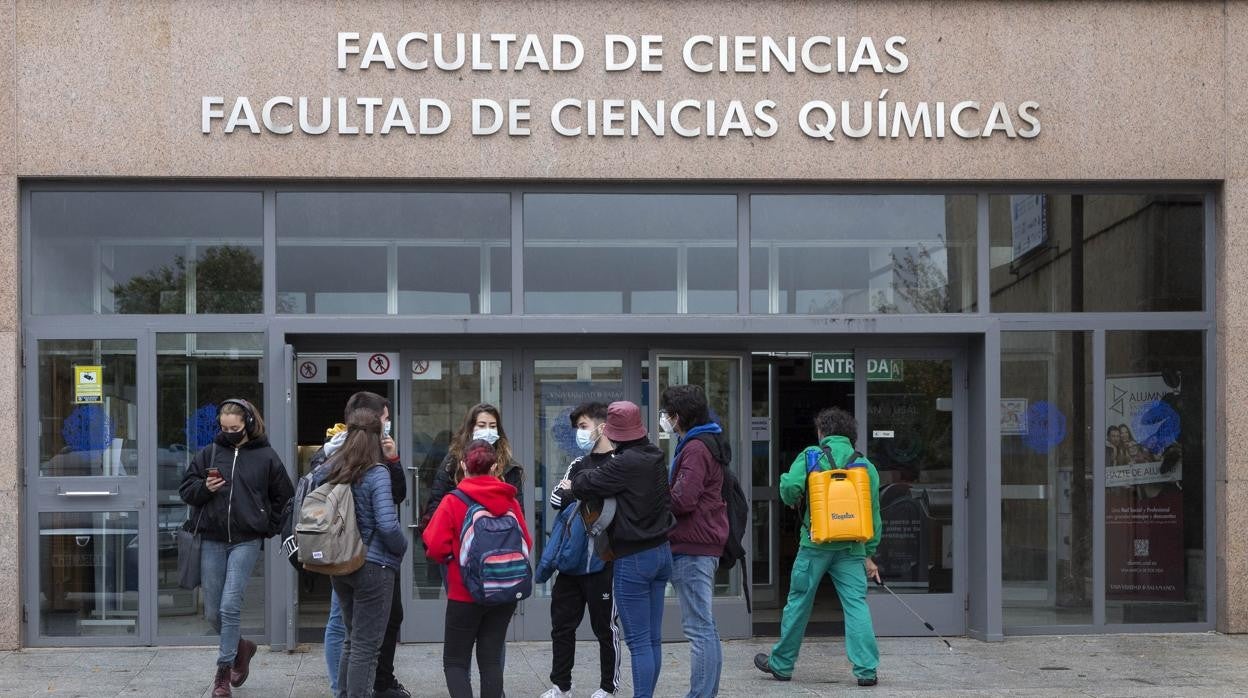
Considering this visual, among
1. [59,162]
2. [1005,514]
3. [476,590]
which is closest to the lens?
[476,590]

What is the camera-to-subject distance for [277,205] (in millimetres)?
9641

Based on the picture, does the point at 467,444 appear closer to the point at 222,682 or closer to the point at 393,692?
the point at 393,692

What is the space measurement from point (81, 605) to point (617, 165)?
4742 mm

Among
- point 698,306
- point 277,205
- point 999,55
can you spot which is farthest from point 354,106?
point 999,55

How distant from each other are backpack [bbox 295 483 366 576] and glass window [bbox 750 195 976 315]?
4.12 meters

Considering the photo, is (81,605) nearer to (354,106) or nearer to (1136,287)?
(354,106)

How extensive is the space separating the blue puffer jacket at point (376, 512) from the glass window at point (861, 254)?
3.93 metres

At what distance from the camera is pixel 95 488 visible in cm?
944

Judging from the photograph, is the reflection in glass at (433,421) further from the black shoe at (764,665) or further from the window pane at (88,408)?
the black shoe at (764,665)

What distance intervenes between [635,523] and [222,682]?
2.65 meters

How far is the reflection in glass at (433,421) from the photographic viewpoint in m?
9.81

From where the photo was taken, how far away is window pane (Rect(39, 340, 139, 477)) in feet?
31.0

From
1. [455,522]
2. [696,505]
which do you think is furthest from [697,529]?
[455,522]

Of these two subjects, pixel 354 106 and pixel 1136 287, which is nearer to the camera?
pixel 354 106
